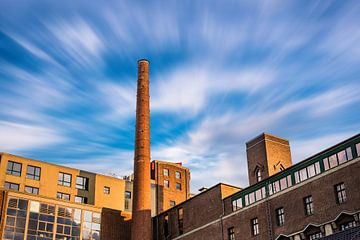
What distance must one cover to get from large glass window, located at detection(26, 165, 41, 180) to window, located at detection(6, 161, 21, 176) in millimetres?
1005

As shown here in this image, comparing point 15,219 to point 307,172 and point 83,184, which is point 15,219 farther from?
point 307,172

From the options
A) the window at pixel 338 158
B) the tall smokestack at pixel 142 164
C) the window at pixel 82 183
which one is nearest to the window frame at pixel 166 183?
the window at pixel 82 183

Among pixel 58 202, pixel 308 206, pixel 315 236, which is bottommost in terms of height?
pixel 315 236

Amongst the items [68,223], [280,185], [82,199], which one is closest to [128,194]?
[82,199]

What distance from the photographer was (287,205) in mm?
37938

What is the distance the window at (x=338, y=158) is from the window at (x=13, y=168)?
32.3 m

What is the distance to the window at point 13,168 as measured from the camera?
50.4 meters

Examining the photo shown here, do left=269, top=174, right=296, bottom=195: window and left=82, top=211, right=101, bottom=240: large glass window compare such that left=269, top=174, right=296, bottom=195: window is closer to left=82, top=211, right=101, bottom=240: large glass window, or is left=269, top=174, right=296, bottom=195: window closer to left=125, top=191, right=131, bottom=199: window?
left=82, top=211, right=101, bottom=240: large glass window

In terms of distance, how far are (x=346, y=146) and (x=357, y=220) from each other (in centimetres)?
536

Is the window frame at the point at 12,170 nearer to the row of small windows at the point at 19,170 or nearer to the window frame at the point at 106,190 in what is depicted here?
the row of small windows at the point at 19,170

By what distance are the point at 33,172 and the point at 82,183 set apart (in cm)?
613

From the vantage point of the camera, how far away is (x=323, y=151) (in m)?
36.0

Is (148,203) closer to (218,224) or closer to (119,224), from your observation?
(119,224)

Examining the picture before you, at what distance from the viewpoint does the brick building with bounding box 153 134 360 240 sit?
109ft
